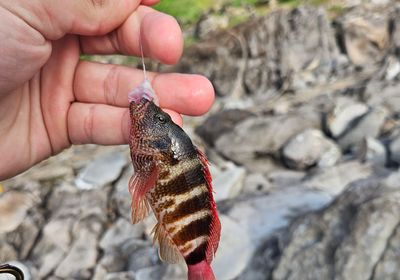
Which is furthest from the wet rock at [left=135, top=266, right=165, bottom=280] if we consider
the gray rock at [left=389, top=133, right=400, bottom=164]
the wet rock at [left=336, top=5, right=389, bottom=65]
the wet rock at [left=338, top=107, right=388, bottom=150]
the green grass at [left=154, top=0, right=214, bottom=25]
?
the green grass at [left=154, top=0, right=214, bottom=25]

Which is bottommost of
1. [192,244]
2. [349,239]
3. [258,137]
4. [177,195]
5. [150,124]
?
[258,137]

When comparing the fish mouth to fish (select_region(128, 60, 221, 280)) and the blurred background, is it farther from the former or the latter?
the blurred background

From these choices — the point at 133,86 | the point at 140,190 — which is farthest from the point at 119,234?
the point at 140,190

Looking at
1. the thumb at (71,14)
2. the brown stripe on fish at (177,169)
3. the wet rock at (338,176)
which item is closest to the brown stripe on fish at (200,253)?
the brown stripe on fish at (177,169)

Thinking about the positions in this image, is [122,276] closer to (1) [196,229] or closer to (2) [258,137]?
(1) [196,229]

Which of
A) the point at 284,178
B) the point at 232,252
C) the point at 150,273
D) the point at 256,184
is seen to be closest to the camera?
the point at 232,252

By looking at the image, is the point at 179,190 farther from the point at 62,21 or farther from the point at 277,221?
the point at 277,221

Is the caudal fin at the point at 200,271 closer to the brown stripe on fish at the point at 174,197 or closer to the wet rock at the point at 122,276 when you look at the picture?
the brown stripe on fish at the point at 174,197
